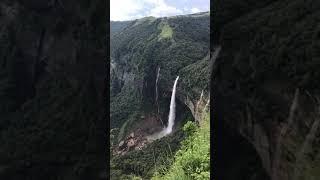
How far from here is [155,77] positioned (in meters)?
48.9

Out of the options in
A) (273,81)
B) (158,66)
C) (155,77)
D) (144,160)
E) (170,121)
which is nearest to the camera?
(273,81)

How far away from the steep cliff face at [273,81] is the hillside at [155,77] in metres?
19.6

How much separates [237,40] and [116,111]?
46896 mm

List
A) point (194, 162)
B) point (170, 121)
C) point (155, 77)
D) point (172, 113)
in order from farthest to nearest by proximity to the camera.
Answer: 1. point (155, 77)
2. point (170, 121)
3. point (172, 113)
4. point (194, 162)

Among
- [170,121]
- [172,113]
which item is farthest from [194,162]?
[170,121]

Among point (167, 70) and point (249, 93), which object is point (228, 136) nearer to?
point (249, 93)

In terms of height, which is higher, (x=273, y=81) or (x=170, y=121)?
(x=273, y=81)

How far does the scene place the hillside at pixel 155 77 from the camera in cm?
3503
